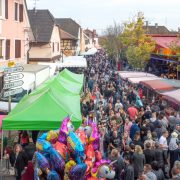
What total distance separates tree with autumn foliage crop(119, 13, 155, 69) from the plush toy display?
31442 millimetres

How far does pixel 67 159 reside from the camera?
9.22 m

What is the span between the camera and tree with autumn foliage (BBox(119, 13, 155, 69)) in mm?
41062

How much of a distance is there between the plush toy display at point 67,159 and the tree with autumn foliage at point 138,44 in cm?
3144

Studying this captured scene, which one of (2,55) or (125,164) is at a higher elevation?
(2,55)

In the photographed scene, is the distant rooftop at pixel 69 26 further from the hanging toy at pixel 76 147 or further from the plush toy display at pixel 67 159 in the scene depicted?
the hanging toy at pixel 76 147

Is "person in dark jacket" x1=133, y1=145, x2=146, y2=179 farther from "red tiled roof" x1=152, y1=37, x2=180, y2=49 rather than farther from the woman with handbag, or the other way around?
"red tiled roof" x1=152, y1=37, x2=180, y2=49

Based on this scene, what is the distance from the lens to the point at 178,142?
12492mm

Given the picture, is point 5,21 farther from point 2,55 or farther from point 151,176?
point 151,176

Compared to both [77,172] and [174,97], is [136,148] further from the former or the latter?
[174,97]

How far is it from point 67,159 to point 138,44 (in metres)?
36.8

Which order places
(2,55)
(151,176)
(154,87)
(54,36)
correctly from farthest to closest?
(54,36), (2,55), (154,87), (151,176)

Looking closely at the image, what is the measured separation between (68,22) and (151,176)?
217 ft

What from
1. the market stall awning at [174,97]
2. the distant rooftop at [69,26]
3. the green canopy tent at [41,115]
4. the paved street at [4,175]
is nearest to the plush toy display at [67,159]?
the green canopy tent at [41,115]

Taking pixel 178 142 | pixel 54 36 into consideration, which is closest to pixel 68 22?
pixel 54 36
